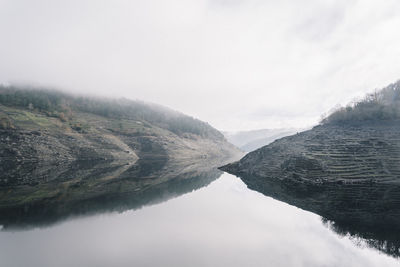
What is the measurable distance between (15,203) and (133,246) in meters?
22.5

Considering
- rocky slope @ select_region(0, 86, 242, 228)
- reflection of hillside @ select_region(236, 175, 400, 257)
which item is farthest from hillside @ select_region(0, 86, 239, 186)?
reflection of hillside @ select_region(236, 175, 400, 257)

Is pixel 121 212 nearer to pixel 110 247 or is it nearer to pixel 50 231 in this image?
pixel 50 231

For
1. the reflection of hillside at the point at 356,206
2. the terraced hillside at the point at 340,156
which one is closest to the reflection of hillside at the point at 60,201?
the reflection of hillside at the point at 356,206

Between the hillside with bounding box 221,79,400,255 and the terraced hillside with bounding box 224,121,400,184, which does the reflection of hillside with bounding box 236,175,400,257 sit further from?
the terraced hillside with bounding box 224,121,400,184

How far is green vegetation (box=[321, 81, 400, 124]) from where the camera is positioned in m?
62.7

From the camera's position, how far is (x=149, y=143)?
148625 mm

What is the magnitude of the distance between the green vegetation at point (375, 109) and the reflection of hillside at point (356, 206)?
2901cm

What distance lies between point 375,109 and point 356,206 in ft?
167

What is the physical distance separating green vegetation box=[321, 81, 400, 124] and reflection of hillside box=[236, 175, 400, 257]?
29006 mm

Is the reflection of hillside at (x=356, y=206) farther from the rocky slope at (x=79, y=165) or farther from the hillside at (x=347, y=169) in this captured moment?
the rocky slope at (x=79, y=165)

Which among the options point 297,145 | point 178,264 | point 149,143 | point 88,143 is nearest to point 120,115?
point 149,143

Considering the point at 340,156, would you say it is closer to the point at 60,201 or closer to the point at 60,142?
Answer: the point at 60,201

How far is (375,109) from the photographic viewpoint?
6462cm

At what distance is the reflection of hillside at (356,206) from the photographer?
65.1ft
